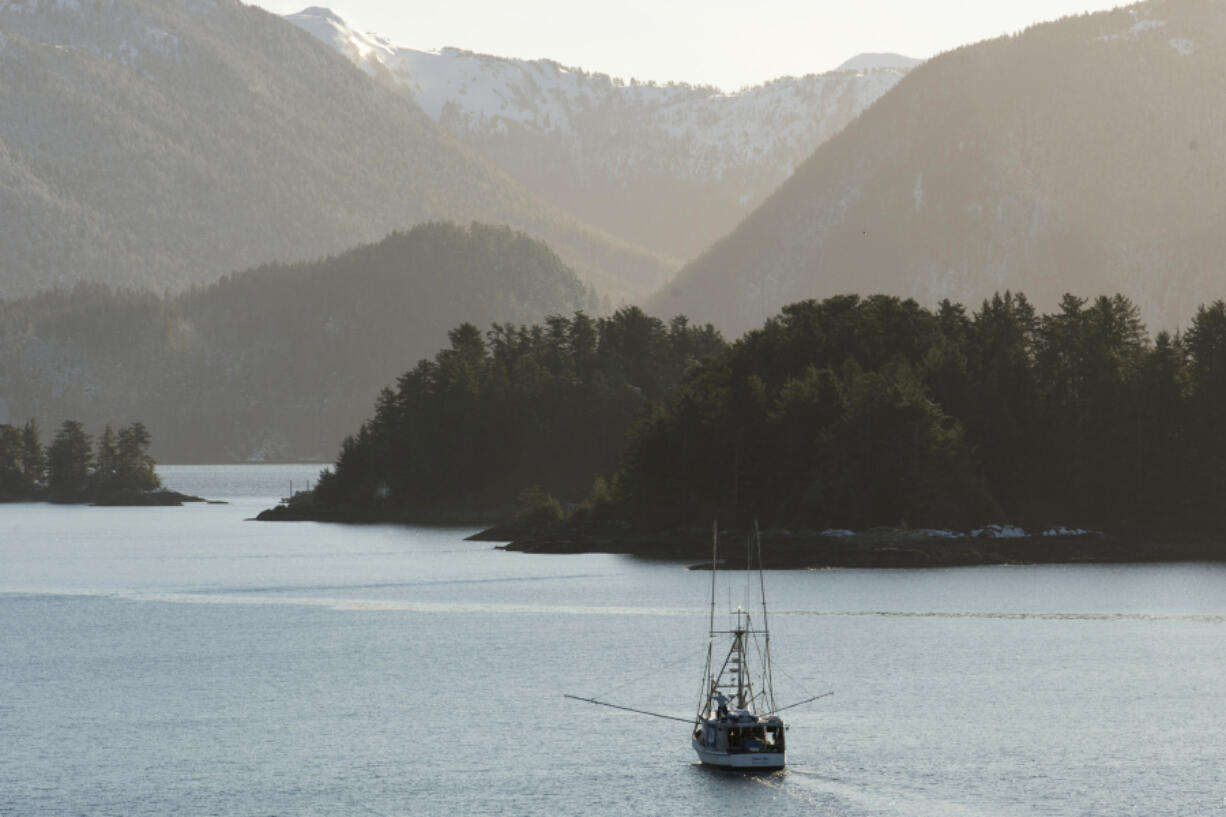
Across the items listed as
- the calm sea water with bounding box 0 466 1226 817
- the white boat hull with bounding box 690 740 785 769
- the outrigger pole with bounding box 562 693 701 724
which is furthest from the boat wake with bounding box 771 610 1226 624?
the white boat hull with bounding box 690 740 785 769

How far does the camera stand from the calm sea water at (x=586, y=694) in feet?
A: 259

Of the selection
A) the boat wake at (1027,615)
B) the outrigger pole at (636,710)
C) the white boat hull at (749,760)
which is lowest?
the white boat hull at (749,760)

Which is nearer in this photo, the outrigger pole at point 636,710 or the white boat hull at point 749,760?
the white boat hull at point 749,760

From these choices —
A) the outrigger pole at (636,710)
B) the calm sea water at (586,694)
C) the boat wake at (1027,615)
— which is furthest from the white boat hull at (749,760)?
the boat wake at (1027,615)

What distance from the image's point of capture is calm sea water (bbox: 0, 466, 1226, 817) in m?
79.1

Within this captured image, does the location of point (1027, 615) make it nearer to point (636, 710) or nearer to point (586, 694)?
point (586, 694)

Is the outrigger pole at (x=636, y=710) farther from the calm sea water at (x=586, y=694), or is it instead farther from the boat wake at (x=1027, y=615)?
the boat wake at (x=1027, y=615)

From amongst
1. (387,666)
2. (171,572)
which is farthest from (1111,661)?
(171,572)

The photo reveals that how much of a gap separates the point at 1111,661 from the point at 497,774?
51.9 meters

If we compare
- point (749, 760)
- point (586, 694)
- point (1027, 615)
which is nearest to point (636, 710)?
point (586, 694)

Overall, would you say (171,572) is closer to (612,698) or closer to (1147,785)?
A: (612,698)

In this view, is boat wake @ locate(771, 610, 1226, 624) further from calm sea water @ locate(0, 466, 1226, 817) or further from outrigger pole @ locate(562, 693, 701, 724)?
outrigger pole @ locate(562, 693, 701, 724)

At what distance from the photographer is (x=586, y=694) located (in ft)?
345

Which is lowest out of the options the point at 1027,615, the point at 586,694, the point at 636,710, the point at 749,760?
the point at 749,760
